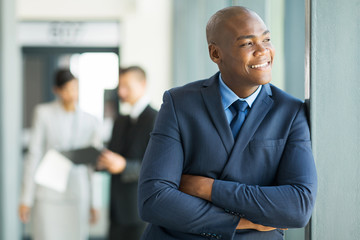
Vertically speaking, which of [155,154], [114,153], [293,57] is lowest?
[114,153]

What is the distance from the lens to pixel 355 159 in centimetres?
144

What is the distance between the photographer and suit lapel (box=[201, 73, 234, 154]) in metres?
1.31

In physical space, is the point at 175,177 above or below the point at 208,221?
above

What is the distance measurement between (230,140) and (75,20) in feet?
20.0

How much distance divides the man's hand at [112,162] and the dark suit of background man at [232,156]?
187 cm

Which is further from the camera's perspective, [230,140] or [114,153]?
[114,153]

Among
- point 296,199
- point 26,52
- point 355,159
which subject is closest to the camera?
point 296,199

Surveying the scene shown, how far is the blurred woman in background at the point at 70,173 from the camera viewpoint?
12.6ft

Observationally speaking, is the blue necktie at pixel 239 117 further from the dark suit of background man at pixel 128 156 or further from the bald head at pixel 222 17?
the dark suit of background man at pixel 128 156

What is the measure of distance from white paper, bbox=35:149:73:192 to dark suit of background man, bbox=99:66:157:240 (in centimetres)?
53

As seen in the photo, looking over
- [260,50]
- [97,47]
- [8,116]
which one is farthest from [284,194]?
[97,47]

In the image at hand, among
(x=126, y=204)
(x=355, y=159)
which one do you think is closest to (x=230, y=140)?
(x=355, y=159)

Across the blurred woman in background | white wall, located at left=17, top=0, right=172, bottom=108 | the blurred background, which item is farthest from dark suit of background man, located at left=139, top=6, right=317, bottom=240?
white wall, located at left=17, top=0, right=172, bottom=108

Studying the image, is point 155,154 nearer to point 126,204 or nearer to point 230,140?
point 230,140
